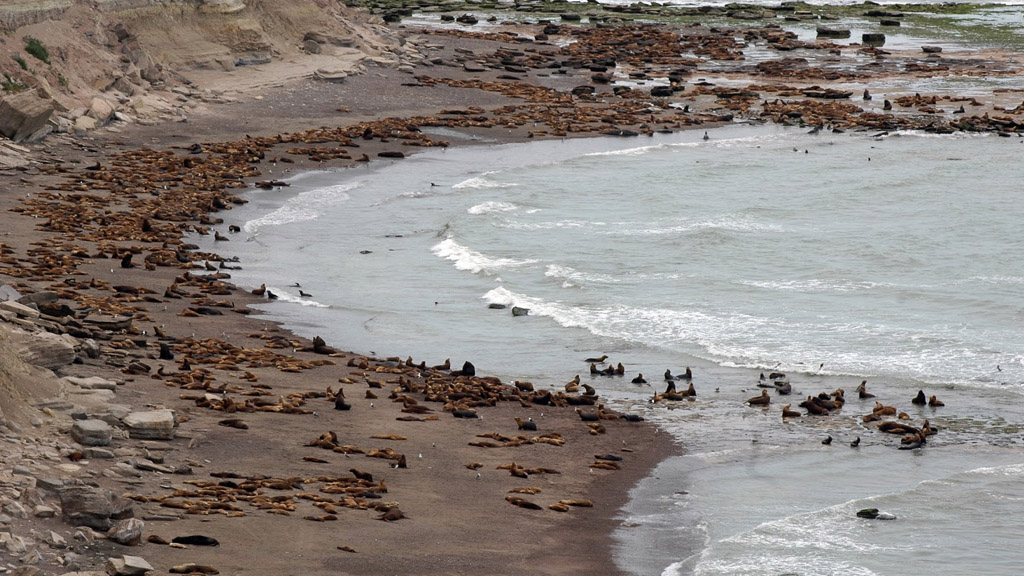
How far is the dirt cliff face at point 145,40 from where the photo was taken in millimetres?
32562

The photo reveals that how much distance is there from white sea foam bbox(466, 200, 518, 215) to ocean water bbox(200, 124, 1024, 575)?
158 mm

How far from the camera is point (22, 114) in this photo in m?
28.4

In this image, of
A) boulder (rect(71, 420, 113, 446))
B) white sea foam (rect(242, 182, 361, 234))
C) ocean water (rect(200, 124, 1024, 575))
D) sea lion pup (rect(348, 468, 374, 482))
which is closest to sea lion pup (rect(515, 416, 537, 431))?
ocean water (rect(200, 124, 1024, 575))

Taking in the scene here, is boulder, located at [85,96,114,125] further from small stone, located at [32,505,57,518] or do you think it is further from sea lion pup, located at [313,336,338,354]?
small stone, located at [32,505,57,518]

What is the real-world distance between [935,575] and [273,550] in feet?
17.9

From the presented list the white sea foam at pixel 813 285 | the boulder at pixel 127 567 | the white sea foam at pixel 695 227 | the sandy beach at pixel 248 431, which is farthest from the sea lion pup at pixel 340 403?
the white sea foam at pixel 695 227

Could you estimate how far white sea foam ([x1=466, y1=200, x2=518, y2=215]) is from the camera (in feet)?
93.2

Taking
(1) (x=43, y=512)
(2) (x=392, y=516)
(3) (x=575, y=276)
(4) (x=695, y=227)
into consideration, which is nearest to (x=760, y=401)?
(2) (x=392, y=516)

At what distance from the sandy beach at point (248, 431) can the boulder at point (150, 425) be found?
0.29 feet

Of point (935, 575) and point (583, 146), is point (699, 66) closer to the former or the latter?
point (583, 146)

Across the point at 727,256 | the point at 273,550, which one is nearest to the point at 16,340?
the point at 273,550

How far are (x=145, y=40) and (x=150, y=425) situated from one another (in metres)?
28.4

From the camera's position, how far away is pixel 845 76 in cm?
4975

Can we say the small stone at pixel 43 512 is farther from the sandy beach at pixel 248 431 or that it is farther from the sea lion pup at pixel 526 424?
the sea lion pup at pixel 526 424
